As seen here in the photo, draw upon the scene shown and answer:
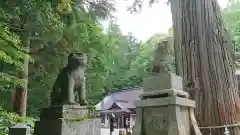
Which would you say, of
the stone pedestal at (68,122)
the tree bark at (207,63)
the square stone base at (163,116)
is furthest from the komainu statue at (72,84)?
the tree bark at (207,63)

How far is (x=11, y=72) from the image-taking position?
31.0 feet

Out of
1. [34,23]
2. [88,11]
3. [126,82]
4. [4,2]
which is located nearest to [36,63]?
[34,23]

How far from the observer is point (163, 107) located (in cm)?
443

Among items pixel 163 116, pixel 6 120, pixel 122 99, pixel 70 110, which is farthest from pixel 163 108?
pixel 122 99

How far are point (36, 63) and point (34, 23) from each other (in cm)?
217

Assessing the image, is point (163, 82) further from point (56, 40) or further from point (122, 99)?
point (122, 99)

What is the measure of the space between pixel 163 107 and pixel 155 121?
297 millimetres

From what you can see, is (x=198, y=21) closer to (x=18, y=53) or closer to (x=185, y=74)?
(x=185, y=74)

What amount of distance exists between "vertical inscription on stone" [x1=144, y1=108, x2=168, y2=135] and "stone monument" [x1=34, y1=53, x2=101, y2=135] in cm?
84

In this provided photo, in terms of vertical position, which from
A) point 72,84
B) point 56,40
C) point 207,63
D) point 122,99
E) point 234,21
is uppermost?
point 234,21

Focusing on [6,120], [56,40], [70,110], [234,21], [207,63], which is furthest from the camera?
[234,21]

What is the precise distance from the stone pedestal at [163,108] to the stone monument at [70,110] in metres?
0.82

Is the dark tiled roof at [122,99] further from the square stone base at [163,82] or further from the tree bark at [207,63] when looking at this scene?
the square stone base at [163,82]

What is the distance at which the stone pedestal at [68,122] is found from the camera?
4211 mm
